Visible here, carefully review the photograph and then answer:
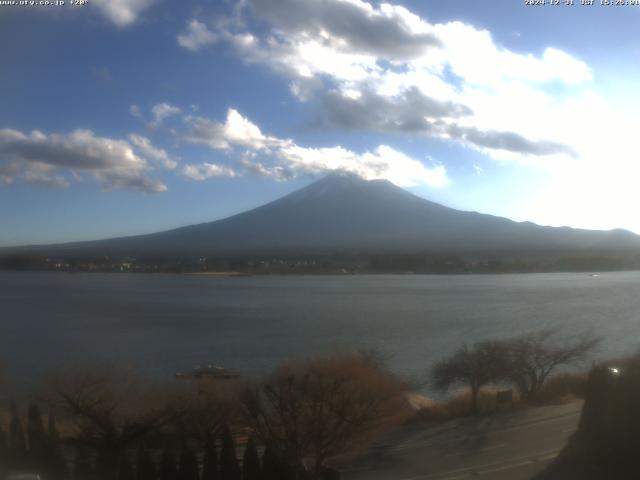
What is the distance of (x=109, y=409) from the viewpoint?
634 centimetres

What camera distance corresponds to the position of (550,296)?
23031 mm

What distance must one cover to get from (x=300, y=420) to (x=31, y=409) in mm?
2248

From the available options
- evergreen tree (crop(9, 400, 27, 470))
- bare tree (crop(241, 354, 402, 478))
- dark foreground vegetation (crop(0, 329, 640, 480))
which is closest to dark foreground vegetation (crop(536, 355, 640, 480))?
dark foreground vegetation (crop(0, 329, 640, 480))

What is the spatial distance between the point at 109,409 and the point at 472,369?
206 inches

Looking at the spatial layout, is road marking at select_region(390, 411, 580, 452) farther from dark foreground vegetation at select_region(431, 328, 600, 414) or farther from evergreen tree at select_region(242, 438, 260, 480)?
evergreen tree at select_region(242, 438, 260, 480)

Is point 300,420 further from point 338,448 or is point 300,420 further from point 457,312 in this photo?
point 457,312

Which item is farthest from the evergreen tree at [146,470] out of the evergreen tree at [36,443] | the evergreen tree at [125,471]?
the evergreen tree at [36,443]

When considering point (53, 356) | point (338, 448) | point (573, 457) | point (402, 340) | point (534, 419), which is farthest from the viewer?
point (402, 340)

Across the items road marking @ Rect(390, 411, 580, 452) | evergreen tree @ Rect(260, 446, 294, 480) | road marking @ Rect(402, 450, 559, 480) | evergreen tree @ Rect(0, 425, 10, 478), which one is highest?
evergreen tree @ Rect(0, 425, 10, 478)

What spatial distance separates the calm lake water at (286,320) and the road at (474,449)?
3.07 meters

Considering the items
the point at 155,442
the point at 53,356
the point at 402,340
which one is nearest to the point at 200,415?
the point at 155,442

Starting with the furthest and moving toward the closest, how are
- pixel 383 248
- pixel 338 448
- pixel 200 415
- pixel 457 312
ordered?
pixel 383 248 → pixel 457 312 → pixel 200 415 → pixel 338 448

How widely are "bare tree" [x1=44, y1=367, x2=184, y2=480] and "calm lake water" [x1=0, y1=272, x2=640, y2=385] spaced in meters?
2.74

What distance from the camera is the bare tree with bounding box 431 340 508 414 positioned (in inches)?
375
